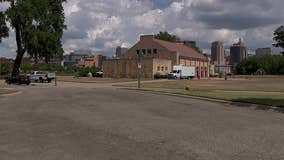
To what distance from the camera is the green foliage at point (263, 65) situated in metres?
126

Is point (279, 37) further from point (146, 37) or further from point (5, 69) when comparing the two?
point (5, 69)

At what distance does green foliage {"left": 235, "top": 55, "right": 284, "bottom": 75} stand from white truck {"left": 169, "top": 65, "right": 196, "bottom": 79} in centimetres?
4388

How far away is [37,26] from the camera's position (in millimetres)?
56000

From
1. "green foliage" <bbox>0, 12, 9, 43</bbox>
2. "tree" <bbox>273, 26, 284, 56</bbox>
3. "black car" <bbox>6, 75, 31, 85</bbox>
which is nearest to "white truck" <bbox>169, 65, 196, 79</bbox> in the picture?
"black car" <bbox>6, 75, 31, 85</bbox>

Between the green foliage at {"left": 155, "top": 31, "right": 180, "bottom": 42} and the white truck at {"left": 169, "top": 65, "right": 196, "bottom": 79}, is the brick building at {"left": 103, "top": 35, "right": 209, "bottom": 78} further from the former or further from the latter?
the green foliage at {"left": 155, "top": 31, "right": 180, "bottom": 42}

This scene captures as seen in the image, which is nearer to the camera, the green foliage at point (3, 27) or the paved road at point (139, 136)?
the paved road at point (139, 136)

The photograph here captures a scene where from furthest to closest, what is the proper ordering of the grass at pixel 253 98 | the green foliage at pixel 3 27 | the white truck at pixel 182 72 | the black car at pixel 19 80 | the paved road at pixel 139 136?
the white truck at pixel 182 72
the green foliage at pixel 3 27
the black car at pixel 19 80
the grass at pixel 253 98
the paved road at pixel 139 136

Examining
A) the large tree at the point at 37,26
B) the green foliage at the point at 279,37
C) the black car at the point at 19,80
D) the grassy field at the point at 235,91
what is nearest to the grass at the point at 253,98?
the grassy field at the point at 235,91

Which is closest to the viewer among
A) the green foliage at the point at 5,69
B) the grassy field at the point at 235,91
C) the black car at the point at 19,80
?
the grassy field at the point at 235,91

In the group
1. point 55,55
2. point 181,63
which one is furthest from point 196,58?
point 55,55

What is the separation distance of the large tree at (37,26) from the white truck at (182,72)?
27428 millimetres

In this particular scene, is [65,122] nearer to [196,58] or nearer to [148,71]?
[148,71]

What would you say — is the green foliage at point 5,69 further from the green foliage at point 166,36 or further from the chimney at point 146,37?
Result: the green foliage at point 166,36

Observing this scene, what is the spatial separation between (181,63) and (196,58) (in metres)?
13.2
